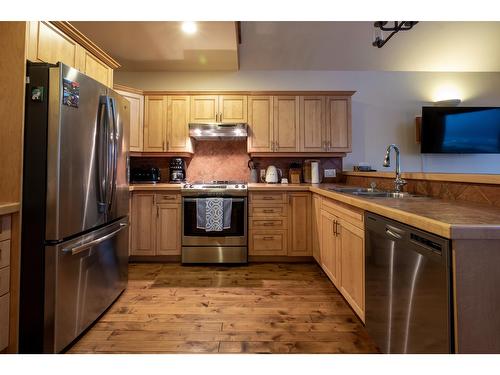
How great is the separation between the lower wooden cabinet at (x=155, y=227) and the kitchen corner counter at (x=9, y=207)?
5.17 ft

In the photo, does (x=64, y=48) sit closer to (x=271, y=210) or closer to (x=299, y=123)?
(x=271, y=210)

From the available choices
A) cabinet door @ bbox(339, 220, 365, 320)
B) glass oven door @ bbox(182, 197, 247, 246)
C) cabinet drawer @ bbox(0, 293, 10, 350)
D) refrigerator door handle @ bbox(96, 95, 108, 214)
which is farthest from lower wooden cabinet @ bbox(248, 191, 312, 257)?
cabinet drawer @ bbox(0, 293, 10, 350)

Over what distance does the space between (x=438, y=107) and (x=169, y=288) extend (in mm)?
4155

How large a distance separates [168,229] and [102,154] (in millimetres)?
1416

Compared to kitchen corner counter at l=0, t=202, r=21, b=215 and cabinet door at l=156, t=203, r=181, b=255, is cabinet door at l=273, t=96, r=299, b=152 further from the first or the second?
kitchen corner counter at l=0, t=202, r=21, b=215

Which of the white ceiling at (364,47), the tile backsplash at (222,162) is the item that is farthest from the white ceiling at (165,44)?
the tile backsplash at (222,162)

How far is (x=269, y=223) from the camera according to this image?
288 cm

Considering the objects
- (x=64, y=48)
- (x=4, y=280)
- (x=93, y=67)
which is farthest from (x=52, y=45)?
(x=4, y=280)

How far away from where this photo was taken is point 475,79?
3.57m

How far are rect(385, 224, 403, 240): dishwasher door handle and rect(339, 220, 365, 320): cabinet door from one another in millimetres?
332

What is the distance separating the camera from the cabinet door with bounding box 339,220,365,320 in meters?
1.57
